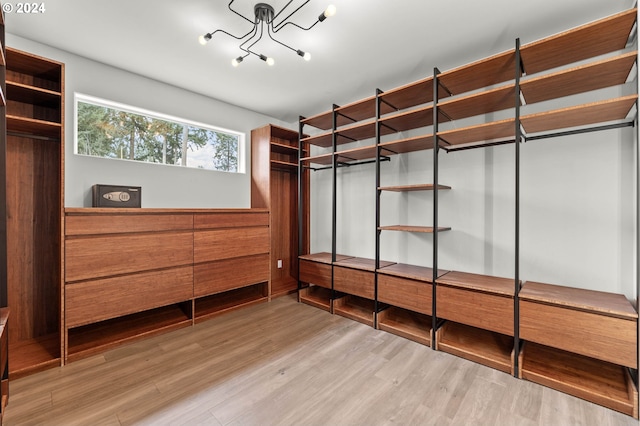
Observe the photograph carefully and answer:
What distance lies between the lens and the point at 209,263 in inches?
123

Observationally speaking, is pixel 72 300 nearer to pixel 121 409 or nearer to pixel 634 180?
pixel 121 409

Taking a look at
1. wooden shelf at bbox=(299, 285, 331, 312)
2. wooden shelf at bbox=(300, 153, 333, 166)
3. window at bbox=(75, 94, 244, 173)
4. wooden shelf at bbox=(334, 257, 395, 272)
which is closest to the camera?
window at bbox=(75, 94, 244, 173)

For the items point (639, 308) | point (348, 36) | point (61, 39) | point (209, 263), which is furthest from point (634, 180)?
point (61, 39)

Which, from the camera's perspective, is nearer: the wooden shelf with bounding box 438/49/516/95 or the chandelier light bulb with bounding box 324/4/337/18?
the chandelier light bulb with bounding box 324/4/337/18

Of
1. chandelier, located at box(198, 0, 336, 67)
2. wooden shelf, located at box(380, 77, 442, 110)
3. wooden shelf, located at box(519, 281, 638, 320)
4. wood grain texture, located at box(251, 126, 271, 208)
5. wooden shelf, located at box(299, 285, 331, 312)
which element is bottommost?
wooden shelf, located at box(299, 285, 331, 312)

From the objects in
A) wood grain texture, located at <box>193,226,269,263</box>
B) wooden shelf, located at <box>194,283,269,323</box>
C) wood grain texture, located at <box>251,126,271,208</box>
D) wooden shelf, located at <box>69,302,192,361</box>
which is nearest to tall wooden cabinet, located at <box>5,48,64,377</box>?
wooden shelf, located at <box>69,302,192,361</box>

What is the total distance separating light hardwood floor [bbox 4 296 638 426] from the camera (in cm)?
169

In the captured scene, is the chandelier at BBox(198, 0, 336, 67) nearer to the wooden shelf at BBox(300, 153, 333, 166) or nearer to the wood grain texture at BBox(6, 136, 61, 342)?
the wooden shelf at BBox(300, 153, 333, 166)

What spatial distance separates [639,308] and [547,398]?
2.58 feet

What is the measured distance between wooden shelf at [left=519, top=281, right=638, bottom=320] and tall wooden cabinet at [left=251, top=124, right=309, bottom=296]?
2.88 meters

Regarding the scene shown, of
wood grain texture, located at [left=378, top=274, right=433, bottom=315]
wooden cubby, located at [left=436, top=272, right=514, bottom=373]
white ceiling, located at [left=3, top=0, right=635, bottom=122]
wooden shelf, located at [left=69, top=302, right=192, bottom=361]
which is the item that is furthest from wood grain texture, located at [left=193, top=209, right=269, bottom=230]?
wooden cubby, located at [left=436, top=272, right=514, bottom=373]

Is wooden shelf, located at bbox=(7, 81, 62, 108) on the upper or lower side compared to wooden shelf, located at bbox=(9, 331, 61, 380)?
upper

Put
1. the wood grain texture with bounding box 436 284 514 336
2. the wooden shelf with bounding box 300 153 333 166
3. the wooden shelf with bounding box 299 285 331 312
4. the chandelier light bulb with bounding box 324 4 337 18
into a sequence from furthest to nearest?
1. the wooden shelf with bounding box 300 153 333 166
2. the wooden shelf with bounding box 299 285 331 312
3. the wood grain texture with bounding box 436 284 514 336
4. the chandelier light bulb with bounding box 324 4 337 18

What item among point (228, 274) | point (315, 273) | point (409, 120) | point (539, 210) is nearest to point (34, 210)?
point (228, 274)
